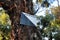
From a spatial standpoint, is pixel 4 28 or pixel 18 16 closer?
pixel 18 16

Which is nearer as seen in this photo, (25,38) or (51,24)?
(25,38)

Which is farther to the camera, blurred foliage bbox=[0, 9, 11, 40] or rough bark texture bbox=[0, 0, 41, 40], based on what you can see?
blurred foliage bbox=[0, 9, 11, 40]

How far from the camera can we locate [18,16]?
3.39 metres

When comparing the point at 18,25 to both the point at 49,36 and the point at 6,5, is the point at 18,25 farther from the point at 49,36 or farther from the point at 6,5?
the point at 49,36

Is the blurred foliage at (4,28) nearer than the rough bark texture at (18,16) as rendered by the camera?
No

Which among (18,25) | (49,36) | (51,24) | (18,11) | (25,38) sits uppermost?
(18,11)

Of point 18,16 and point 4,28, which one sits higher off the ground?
point 18,16

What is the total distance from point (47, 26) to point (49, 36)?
0.39 meters

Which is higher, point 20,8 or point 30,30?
point 20,8

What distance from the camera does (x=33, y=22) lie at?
9.19ft

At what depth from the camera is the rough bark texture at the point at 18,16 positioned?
332 cm

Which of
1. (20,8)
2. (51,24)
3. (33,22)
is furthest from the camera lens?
(51,24)

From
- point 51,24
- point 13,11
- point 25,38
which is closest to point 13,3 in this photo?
point 13,11

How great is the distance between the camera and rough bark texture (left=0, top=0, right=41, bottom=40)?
3.32 metres
